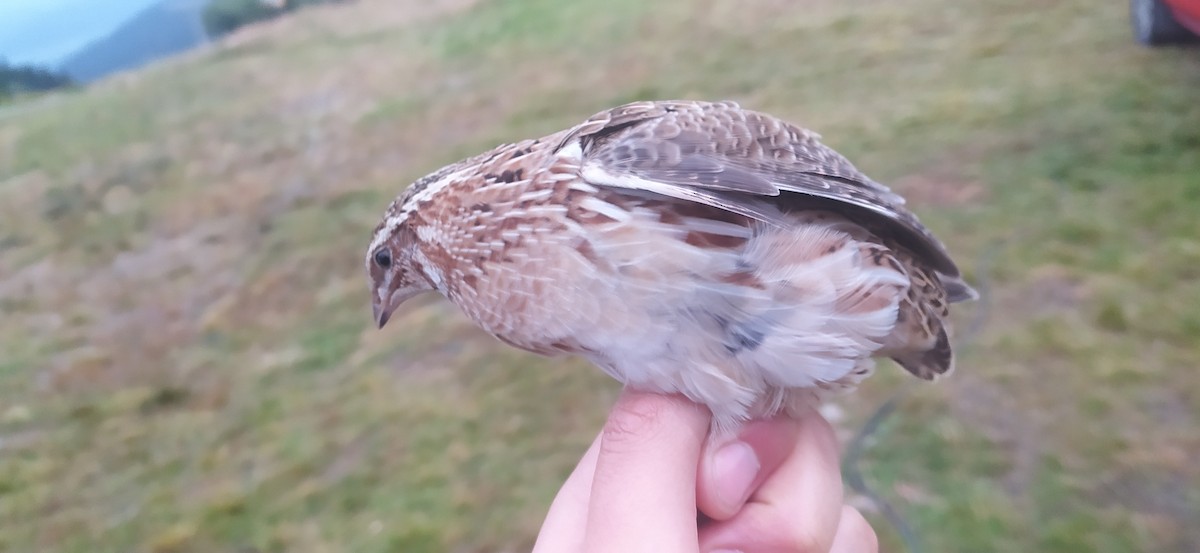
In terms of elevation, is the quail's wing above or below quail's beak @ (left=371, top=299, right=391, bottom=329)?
above

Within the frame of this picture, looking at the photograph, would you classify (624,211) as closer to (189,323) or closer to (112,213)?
(189,323)

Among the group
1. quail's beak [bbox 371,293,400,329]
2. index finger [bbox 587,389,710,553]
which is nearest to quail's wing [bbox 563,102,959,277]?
index finger [bbox 587,389,710,553]

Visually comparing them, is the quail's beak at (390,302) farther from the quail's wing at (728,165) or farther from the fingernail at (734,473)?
the fingernail at (734,473)

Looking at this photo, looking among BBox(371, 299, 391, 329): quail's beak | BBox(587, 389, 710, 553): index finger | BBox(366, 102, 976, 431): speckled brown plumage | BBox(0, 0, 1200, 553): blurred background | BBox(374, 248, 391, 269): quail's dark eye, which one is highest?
BBox(366, 102, 976, 431): speckled brown plumage

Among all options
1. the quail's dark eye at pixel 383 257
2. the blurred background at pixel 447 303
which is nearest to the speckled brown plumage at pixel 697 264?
the quail's dark eye at pixel 383 257

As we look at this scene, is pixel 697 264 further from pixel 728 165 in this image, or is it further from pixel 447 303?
pixel 447 303

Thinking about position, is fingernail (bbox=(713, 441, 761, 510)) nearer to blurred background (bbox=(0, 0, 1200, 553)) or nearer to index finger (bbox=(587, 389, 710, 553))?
index finger (bbox=(587, 389, 710, 553))
